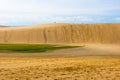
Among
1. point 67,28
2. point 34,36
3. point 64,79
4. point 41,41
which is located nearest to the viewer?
point 64,79

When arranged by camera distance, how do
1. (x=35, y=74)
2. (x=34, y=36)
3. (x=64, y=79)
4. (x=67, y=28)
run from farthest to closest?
(x=67, y=28)
(x=34, y=36)
(x=35, y=74)
(x=64, y=79)

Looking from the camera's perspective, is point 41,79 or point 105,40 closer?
point 41,79

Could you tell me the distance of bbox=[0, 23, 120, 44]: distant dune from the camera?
232 feet

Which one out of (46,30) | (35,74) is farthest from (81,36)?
(35,74)

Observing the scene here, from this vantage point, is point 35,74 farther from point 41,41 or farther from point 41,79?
point 41,41

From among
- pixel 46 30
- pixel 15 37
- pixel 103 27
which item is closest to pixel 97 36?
pixel 103 27

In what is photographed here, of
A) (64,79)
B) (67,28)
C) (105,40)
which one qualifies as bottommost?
(64,79)

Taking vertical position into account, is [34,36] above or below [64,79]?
above

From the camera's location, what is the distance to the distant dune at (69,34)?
70.7 meters

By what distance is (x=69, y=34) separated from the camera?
75938 mm

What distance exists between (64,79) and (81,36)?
6244 cm

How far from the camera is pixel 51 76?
12.2m

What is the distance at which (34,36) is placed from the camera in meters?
74.6

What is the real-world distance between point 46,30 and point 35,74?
66.4 meters
